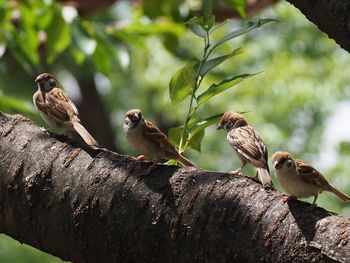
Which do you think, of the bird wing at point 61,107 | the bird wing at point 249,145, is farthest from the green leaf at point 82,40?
the bird wing at point 249,145

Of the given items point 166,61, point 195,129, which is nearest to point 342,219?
point 195,129

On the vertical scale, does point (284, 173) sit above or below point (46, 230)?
above

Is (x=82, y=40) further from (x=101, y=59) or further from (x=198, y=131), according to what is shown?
(x=198, y=131)

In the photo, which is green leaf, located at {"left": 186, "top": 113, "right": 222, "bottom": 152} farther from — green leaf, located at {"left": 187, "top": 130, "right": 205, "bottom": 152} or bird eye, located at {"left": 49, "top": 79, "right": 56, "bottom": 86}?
bird eye, located at {"left": 49, "top": 79, "right": 56, "bottom": 86}

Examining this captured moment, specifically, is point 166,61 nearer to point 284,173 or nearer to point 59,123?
point 59,123

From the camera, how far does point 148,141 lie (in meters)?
3.48

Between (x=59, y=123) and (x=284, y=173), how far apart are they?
1.45 meters

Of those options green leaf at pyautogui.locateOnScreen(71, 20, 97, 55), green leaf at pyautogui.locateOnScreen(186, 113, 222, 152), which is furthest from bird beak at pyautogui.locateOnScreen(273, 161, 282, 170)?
green leaf at pyautogui.locateOnScreen(71, 20, 97, 55)

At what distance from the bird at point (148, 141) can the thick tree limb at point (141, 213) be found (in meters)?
0.29

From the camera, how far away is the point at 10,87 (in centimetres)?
1178

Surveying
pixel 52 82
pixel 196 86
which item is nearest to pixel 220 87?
pixel 196 86

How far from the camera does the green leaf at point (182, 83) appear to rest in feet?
10.8

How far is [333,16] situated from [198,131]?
0.98 meters

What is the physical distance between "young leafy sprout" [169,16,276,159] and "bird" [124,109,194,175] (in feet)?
0.15
